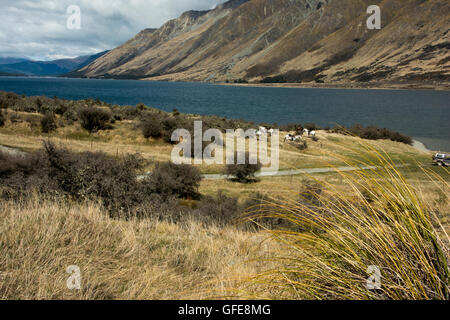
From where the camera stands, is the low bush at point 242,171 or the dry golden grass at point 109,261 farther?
the low bush at point 242,171

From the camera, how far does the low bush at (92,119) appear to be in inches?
1137

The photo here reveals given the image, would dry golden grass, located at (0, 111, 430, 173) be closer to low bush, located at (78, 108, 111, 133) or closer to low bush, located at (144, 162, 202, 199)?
low bush, located at (78, 108, 111, 133)

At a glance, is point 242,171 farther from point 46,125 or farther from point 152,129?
point 46,125

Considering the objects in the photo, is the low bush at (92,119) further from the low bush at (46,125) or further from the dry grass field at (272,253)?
the dry grass field at (272,253)

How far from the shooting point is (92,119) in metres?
29.2

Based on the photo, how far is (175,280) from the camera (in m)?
2.78

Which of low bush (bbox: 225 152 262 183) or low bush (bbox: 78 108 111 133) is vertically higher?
low bush (bbox: 78 108 111 133)

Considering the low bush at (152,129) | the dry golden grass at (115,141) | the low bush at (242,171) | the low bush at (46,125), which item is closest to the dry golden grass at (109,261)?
the low bush at (242,171)

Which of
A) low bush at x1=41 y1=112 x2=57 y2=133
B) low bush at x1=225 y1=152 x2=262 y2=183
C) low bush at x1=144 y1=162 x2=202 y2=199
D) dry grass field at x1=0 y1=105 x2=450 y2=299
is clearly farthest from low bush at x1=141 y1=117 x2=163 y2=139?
dry grass field at x1=0 y1=105 x2=450 y2=299

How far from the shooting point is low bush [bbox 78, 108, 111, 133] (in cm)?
2887
